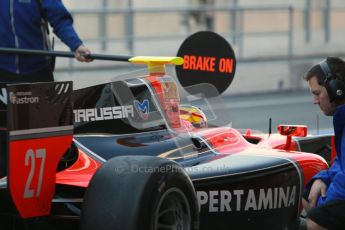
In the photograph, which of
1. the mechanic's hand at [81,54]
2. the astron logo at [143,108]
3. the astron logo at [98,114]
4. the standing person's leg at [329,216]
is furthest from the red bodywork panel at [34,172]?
the mechanic's hand at [81,54]

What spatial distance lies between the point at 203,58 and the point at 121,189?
7.33ft

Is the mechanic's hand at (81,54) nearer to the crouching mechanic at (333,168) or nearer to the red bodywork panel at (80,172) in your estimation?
the red bodywork panel at (80,172)

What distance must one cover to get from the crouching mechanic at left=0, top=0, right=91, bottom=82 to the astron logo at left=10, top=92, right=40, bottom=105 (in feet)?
5.57

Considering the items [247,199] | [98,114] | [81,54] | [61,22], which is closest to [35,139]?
[98,114]

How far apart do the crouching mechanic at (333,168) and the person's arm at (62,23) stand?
1.76 meters

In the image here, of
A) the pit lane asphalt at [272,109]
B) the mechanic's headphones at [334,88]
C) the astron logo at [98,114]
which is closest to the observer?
the mechanic's headphones at [334,88]

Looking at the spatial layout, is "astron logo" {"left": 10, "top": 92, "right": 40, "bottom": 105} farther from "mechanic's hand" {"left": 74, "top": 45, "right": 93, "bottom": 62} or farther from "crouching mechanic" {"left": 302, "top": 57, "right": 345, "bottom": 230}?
"mechanic's hand" {"left": 74, "top": 45, "right": 93, "bottom": 62}

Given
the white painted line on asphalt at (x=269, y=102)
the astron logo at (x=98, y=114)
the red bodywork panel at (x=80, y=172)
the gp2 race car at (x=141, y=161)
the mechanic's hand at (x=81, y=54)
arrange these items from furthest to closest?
1. the white painted line on asphalt at (x=269, y=102)
2. the mechanic's hand at (x=81, y=54)
3. the astron logo at (x=98, y=114)
4. the red bodywork panel at (x=80, y=172)
5. the gp2 race car at (x=141, y=161)

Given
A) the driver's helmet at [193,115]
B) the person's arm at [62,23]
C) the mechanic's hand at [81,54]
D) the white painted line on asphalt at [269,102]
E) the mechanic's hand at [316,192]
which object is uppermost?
the person's arm at [62,23]

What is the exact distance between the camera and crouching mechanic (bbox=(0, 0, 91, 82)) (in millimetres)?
5555

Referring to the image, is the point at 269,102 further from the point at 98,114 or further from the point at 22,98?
the point at 22,98

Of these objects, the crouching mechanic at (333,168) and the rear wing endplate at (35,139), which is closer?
the rear wing endplate at (35,139)

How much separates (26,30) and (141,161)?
1.91 meters

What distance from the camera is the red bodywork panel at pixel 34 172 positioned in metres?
3.79
